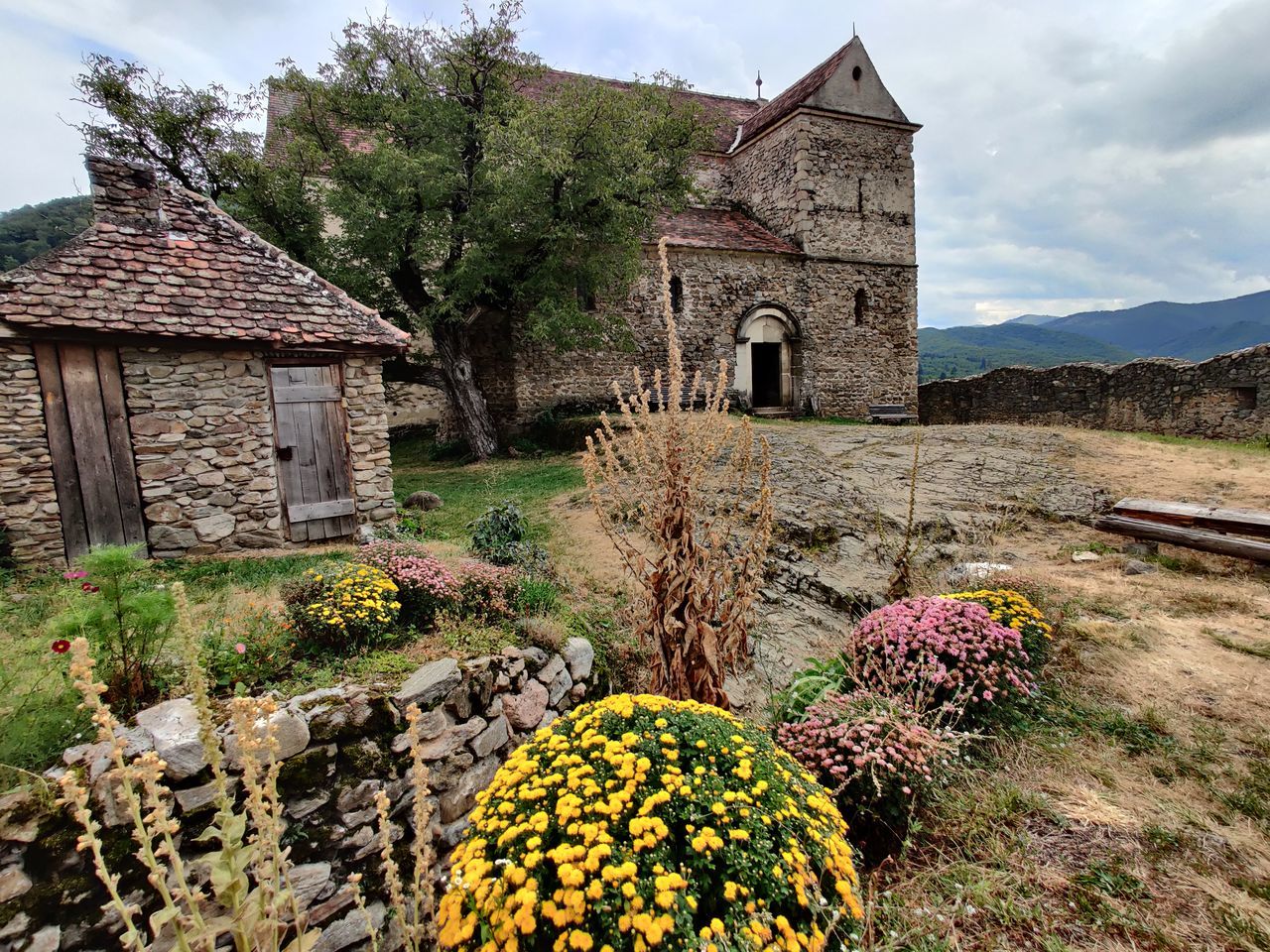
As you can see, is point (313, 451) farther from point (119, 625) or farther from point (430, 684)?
point (430, 684)

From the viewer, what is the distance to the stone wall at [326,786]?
2.49 m

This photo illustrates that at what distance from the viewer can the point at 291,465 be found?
6.93 m

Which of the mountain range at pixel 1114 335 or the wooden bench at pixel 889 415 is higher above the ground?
the mountain range at pixel 1114 335

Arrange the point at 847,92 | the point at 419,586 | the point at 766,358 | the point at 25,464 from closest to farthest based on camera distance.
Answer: the point at 419,586
the point at 25,464
the point at 847,92
the point at 766,358

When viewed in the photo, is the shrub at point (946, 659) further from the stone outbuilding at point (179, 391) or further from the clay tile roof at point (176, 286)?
the clay tile roof at point (176, 286)

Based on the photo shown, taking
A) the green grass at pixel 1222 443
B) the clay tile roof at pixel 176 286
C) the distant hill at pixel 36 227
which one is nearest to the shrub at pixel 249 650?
the clay tile roof at pixel 176 286

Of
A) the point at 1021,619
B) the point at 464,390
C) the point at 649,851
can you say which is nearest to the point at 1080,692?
the point at 1021,619

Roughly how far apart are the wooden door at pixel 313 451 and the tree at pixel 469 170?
5.26 meters

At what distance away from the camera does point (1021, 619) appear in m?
4.19

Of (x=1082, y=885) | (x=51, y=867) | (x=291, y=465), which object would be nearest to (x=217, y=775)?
(x=51, y=867)

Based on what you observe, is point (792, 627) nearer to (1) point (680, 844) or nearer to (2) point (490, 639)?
(2) point (490, 639)

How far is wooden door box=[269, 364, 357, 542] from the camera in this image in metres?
6.85

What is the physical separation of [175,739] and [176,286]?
18.2ft

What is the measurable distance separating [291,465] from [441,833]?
5.13 m
